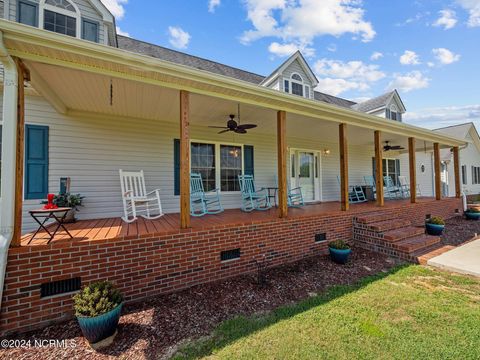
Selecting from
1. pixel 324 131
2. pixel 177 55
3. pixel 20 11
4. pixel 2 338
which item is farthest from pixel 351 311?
pixel 177 55

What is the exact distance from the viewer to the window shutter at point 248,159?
6438 mm

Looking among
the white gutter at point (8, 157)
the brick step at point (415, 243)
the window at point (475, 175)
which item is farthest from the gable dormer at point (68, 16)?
the window at point (475, 175)

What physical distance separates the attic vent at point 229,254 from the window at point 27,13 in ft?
18.2

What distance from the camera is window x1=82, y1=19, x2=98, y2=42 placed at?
4797 millimetres

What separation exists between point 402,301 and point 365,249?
217 centimetres

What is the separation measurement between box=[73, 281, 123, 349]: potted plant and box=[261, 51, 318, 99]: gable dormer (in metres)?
7.11

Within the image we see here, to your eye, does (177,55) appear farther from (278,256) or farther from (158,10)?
(278,256)

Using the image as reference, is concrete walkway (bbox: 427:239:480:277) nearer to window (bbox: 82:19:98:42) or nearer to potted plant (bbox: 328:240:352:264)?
potted plant (bbox: 328:240:352:264)

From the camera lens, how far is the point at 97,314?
82.9 inches

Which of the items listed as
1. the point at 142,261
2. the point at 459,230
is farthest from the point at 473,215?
the point at 142,261

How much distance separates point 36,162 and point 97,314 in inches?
141

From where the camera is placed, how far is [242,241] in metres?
3.75

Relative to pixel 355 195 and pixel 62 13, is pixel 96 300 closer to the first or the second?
pixel 62 13

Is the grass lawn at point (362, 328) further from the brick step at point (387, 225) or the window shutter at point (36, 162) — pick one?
the window shutter at point (36, 162)
